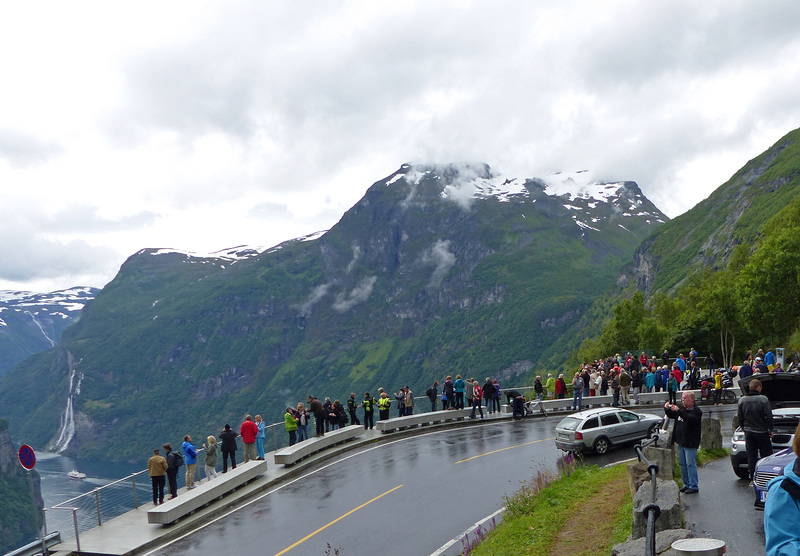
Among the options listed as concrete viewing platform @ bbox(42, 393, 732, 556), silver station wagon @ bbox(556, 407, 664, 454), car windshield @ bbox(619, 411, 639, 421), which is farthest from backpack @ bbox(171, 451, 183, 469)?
car windshield @ bbox(619, 411, 639, 421)

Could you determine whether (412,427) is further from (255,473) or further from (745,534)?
(745,534)

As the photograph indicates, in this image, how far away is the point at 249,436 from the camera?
75.9 ft

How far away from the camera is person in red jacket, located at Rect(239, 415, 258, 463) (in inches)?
910

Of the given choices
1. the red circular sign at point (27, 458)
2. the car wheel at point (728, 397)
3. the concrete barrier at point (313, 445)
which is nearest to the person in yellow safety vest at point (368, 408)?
the concrete barrier at point (313, 445)

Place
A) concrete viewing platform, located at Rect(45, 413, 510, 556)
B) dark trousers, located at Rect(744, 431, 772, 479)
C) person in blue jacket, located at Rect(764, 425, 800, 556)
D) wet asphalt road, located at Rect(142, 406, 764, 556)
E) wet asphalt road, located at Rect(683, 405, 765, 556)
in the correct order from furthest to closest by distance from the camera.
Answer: concrete viewing platform, located at Rect(45, 413, 510, 556)
wet asphalt road, located at Rect(142, 406, 764, 556)
dark trousers, located at Rect(744, 431, 772, 479)
wet asphalt road, located at Rect(683, 405, 765, 556)
person in blue jacket, located at Rect(764, 425, 800, 556)

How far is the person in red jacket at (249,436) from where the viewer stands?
23.1 m

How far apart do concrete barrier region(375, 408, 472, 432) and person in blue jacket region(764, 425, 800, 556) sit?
84.6ft

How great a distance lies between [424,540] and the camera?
→ 14.7 metres

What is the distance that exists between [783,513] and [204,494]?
1777cm

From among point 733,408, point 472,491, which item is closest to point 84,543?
point 472,491

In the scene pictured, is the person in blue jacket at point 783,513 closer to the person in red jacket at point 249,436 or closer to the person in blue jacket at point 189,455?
the person in blue jacket at point 189,455

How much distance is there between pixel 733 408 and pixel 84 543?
26710 millimetres

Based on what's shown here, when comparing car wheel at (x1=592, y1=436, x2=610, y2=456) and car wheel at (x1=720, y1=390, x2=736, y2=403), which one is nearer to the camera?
car wheel at (x1=592, y1=436, x2=610, y2=456)

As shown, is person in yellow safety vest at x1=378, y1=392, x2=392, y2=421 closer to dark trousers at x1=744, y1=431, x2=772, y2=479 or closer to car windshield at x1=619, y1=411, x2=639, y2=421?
car windshield at x1=619, y1=411, x2=639, y2=421
